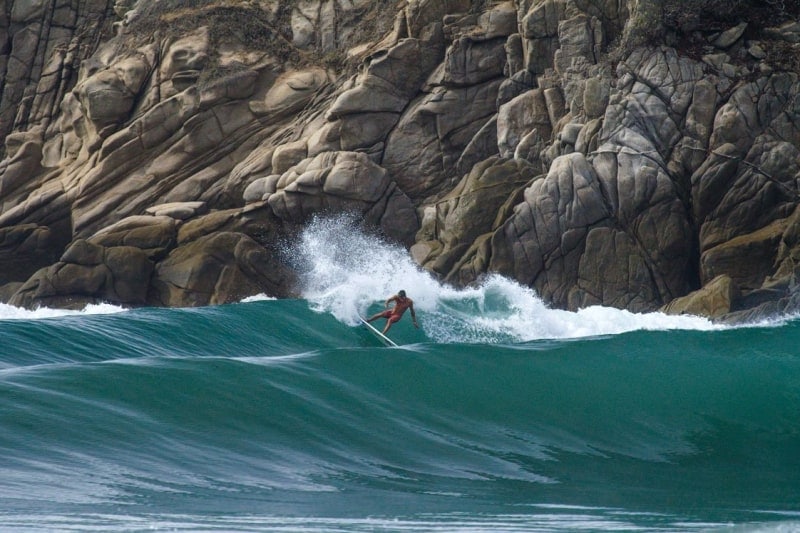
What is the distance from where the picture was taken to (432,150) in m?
29.6

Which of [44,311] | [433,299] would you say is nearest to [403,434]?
[433,299]

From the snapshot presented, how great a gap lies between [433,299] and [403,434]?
12.7m

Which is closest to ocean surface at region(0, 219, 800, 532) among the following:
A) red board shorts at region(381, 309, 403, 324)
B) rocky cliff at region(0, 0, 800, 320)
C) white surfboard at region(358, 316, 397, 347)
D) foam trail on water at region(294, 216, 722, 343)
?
white surfboard at region(358, 316, 397, 347)

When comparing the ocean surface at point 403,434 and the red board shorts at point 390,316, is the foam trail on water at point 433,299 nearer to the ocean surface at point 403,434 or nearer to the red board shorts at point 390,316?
the red board shorts at point 390,316

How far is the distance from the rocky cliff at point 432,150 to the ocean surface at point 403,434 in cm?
741

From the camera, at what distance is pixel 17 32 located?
123ft

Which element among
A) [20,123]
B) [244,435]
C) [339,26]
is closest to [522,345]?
[244,435]

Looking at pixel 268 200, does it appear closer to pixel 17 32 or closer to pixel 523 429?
pixel 17 32

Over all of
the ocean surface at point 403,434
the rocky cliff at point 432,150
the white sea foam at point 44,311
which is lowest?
the ocean surface at point 403,434

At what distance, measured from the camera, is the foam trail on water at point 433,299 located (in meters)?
21.7

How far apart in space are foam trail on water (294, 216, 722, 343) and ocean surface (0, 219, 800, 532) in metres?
4.44

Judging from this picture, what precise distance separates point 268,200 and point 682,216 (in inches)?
438

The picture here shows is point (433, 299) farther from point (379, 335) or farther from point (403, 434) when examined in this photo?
point (403, 434)

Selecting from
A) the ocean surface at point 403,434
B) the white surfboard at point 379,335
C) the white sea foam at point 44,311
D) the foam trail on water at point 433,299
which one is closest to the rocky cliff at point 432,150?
the white sea foam at point 44,311
